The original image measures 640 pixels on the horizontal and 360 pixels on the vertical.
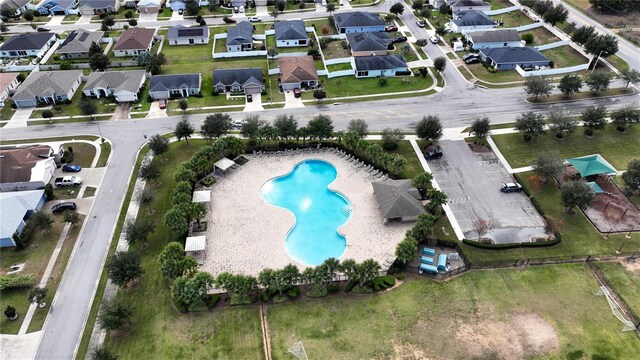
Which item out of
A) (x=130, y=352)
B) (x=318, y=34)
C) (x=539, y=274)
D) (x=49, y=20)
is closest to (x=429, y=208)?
(x=539, y=274)

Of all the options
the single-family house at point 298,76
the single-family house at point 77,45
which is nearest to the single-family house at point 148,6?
the single-family house at point 77,45

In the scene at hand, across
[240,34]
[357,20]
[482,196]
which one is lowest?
[482,196]

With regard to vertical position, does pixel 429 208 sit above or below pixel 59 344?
above

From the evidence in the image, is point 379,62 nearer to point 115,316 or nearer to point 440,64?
point 440,64

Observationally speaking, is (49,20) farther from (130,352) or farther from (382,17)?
(130,352)

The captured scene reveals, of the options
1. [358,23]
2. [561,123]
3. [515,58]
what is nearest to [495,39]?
[515,58]

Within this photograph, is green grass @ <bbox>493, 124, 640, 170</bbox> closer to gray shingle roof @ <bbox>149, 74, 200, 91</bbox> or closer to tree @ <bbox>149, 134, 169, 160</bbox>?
tree @ <bbox>149, 134, 169, 160</bbox>
